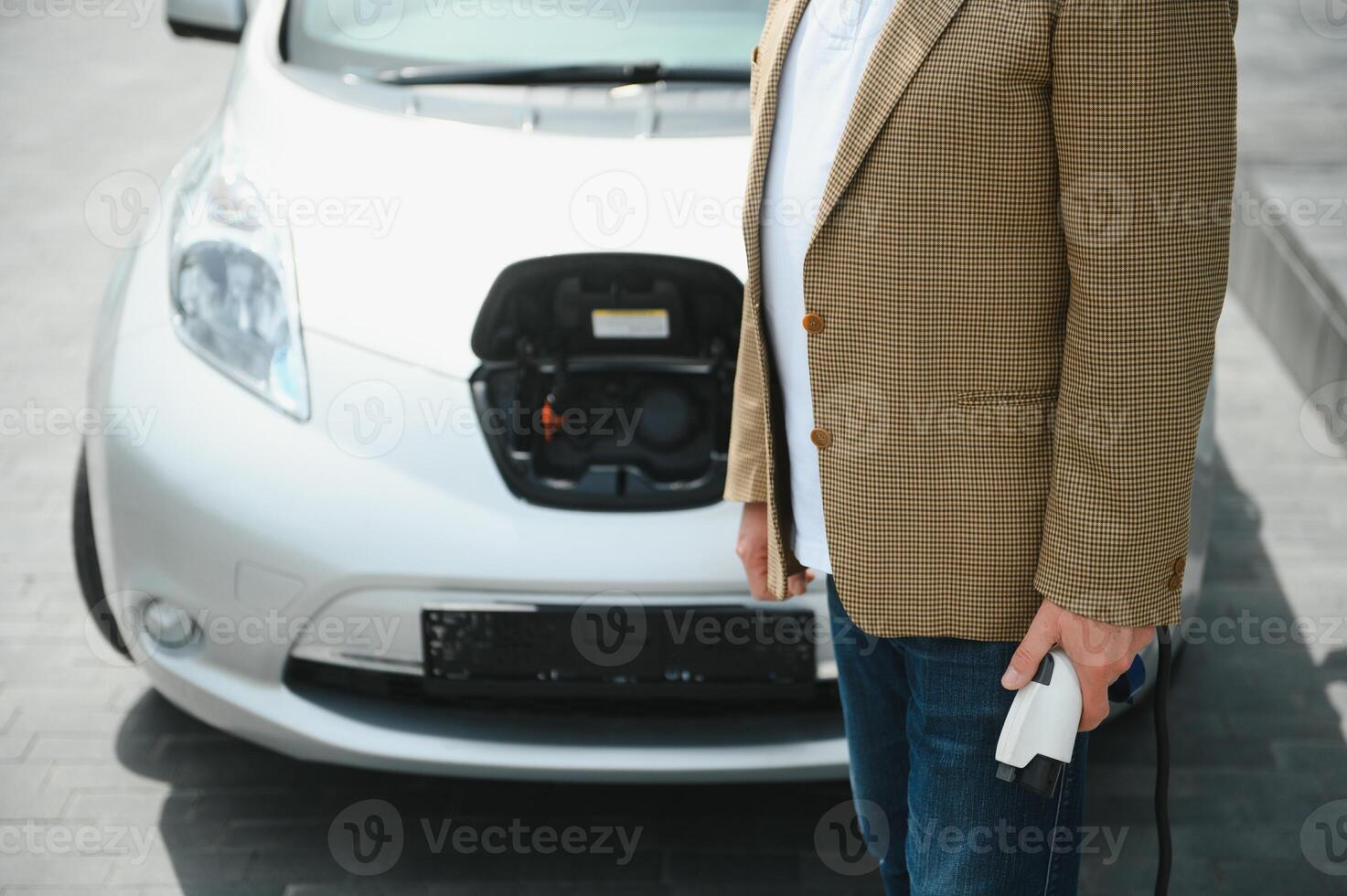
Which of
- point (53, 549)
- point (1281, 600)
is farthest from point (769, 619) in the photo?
point (53, 549)

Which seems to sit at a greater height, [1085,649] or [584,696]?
[1085,649]

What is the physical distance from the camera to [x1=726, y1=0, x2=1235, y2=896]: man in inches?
45.6

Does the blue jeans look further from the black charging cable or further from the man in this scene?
the black charging cable

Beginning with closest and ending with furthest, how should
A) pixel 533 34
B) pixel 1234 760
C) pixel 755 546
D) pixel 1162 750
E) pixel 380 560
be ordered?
pixel 1162 750
pixel 755 546
pixel 380 560
pixel 1234 760
pixel 533 34

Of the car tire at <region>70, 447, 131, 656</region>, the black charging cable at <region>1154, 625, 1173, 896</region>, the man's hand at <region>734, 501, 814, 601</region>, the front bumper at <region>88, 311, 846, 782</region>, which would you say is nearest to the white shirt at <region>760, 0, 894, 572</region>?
the man's hand at <region>734, 501, 814, 601</region>

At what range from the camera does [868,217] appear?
1.27 metres

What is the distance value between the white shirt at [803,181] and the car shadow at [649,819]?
1.04m

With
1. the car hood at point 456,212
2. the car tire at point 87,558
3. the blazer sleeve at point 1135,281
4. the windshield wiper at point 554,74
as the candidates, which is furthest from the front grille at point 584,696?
the windshield wiper at point 554,74

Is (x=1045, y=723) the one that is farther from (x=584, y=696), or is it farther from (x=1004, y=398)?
(x=584, y=696)

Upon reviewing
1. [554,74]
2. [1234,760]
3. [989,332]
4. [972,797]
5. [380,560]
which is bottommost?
[1234,760]

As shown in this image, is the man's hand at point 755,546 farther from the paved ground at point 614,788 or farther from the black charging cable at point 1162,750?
the paved ground at point 614,788

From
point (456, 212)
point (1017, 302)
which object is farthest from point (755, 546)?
point (456, 212)

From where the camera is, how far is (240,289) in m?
Result: 2.33

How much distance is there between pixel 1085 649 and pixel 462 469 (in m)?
1.11
